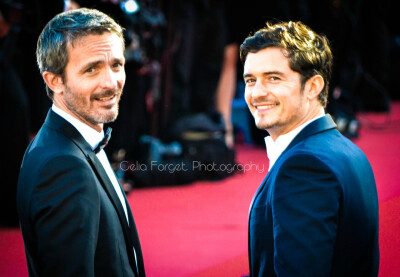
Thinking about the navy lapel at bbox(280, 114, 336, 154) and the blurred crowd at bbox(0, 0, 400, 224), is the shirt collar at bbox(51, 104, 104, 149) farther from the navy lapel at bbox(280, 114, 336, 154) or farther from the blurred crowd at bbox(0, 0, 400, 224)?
the blurred crowd at bbox(0, 0, 400, 224)

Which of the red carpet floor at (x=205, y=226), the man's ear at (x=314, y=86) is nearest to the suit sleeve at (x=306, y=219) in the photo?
the man's ear at (x=314, y=86)

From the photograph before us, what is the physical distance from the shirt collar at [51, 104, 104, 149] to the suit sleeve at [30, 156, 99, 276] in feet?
0.84

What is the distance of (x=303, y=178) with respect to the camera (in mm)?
1285

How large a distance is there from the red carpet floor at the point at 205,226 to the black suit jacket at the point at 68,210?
120 centimetres

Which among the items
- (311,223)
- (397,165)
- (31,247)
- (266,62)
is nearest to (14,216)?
(31,247)

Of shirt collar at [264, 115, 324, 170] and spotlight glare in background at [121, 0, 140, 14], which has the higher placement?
spotlight glare in background at [121, 0, 140, 14]

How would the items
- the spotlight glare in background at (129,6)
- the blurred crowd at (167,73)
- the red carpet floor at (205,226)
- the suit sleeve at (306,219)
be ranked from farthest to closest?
1. the spotlight glare in background at (129,6)
2. the blurred crowd at (167,73)
3. the red carpet floor at (205,226)
4. the suit sleeve at (306,219)

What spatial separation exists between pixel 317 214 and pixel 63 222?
706 mm

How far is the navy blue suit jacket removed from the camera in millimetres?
1253

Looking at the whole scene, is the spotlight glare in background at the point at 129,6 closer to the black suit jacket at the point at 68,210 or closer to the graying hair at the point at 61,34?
the graying hair at the point at 61,34

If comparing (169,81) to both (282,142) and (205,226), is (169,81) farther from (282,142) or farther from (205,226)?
(282,142)

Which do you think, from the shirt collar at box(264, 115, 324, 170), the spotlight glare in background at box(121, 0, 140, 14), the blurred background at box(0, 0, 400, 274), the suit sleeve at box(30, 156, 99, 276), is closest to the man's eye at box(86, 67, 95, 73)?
the suit sleeve at box(30, 156, 99, 276)

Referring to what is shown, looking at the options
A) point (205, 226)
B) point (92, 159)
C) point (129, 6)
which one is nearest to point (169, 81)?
point (129, 6)

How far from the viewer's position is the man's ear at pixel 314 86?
63.8 inches
